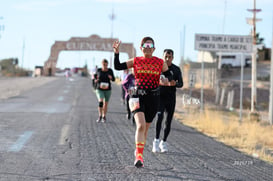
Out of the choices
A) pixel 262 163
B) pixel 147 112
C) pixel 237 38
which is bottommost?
pixel 262 163

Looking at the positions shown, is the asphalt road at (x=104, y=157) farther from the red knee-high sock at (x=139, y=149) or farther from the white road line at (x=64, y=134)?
the red knee-high sock at (x=139, y=149)

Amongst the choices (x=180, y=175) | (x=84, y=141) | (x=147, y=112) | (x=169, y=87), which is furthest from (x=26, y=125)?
(x=180, y=175)

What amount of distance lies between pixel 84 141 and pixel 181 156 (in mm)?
2336

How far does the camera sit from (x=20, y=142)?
959cm

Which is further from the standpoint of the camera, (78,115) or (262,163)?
(78,115)

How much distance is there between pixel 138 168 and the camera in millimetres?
7047

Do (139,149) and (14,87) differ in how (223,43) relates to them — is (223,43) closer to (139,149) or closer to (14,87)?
(139,149)

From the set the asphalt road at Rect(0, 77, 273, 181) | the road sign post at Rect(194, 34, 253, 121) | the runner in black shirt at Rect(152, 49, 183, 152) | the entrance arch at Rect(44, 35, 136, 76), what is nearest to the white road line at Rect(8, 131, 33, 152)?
the asphalt road at Rect(0, 77, 273, 181)

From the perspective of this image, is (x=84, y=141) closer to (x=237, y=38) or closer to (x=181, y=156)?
(x=181, y=156)

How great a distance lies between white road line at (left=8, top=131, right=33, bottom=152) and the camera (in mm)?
8782

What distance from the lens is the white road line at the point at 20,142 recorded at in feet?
28.8

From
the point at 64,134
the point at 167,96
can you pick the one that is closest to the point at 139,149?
the point at 167,96

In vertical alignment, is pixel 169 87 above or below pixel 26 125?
above

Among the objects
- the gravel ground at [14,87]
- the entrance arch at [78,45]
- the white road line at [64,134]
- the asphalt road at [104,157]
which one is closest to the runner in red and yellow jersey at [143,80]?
the asphalt road at [104,157]
